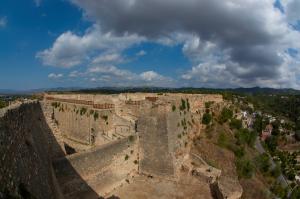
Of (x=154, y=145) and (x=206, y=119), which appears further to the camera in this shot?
(x=206, y=119)

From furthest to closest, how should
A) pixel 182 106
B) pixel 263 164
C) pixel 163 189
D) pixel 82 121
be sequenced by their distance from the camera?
pixel 263 164
pixel 82 121
pixel 182 106
pixel 163 189

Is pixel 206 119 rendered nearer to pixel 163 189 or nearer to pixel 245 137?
pixel 245 137

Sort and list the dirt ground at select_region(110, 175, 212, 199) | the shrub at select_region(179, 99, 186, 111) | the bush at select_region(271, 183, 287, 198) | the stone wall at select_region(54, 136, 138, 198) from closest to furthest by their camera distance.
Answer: the stone wall at select_region(54, 136, 138, 198) < the dirt ground at select_region(110, 175, 212, 199) < the shrub at select_region(179, 99, 186, 111) < the bush at select_region(271, 183, 287, 198)

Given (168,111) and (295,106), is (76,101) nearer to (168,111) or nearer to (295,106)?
(168,111)

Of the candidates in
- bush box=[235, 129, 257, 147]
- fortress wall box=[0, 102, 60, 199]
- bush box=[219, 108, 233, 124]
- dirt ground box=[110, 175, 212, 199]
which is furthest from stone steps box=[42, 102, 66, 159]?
bush box=[219, 108, 233, 124]

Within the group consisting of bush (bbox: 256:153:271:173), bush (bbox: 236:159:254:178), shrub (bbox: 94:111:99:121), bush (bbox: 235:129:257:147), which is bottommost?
bush (bbox: 256:153:271:173)

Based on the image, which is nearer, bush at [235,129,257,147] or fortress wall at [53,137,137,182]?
fortress wall at [53,137,137,182]

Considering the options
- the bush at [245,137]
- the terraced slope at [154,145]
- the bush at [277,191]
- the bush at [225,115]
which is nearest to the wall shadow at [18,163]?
the terraced slope at [154,145]

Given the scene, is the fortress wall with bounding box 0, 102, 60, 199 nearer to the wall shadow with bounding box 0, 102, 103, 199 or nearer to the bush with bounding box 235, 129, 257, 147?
the wall shadow with bounding box 0, 102, 103, 199

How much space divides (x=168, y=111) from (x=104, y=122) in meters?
5.46

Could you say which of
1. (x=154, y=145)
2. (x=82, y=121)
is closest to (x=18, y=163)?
(x=154, y=145)

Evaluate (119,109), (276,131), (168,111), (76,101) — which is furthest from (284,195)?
(276,131)

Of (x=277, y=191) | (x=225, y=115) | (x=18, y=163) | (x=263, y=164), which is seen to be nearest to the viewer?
(x=18, y=163)

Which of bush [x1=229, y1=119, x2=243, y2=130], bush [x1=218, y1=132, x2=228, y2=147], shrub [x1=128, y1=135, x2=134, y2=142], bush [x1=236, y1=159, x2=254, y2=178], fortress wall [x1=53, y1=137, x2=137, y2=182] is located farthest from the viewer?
bush [x1=229, y1=119, x2=243, y2=130]
